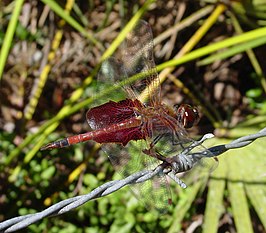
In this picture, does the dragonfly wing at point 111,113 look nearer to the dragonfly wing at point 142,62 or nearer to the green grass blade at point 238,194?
the dragonfly wing at point 142,62

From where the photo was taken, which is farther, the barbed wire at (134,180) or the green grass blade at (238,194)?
the green grass blade at (238,194)

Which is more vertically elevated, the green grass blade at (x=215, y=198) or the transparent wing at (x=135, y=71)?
the transparent wing at (x=135, y=71)

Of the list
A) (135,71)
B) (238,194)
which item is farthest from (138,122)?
(238,194)

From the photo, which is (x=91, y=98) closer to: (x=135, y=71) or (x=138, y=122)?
(x=135, y=71)

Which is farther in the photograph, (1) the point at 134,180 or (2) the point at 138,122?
(2) the point at 138,122

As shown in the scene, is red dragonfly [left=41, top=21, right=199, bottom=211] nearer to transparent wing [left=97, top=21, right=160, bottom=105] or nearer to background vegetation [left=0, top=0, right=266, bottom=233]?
transparent wing [left=97, top=21, right=160, bottom=105]

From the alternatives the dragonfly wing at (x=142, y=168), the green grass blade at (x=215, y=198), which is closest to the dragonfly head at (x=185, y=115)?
the dragonfly wing at (x=142, y=168)

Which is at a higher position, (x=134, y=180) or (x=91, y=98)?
(x=134, y=180)
